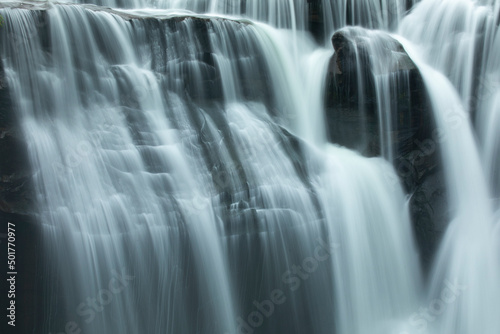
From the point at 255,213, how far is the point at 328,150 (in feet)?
6.85

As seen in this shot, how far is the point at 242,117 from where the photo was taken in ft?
26.9

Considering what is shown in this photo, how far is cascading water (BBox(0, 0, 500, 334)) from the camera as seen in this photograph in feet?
20.9

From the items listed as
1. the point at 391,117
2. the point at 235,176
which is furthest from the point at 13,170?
the point at 391,117

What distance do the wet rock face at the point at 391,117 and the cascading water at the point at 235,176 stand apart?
32mm

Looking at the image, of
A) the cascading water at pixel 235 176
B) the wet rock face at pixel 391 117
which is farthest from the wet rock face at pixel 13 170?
the wet rock face at pixel 391 117

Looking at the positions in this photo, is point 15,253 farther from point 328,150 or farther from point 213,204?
point 328,150

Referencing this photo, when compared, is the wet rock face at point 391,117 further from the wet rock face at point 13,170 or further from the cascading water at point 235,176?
the wet rock face at point 13,170

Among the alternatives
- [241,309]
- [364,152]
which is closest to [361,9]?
[364,152]

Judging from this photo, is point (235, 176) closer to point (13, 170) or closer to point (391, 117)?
point (13, 170)

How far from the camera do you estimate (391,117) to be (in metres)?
8.69

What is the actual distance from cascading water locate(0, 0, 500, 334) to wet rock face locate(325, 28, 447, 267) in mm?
32

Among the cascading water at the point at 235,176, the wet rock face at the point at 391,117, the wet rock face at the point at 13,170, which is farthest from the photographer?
the wet rock face at the point at 391,117

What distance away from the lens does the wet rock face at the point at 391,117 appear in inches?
327

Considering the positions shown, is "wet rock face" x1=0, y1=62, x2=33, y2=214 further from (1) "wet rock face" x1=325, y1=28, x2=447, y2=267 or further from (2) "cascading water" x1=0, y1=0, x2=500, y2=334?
(1) "wet rock face" x1=325, y1=28, x2=447, y2=267
